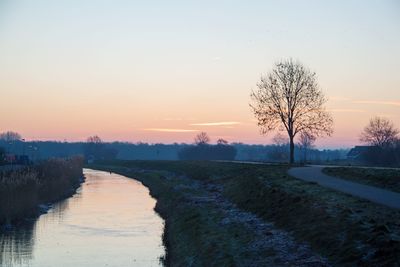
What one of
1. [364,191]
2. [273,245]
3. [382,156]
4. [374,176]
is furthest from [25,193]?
[382,156]

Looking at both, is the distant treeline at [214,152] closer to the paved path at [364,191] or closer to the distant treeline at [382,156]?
the distant treeline at [382,156]

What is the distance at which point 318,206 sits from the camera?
21672 mm

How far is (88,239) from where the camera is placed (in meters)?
29.3

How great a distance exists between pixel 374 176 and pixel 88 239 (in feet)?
57.0

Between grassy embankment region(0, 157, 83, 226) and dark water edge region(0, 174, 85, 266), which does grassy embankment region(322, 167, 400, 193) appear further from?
grassy embankment region(0, 157, 83, 226)

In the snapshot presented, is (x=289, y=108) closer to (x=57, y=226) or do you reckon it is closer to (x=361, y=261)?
(x=57, y=226)

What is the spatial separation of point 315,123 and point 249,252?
4907 centimetres

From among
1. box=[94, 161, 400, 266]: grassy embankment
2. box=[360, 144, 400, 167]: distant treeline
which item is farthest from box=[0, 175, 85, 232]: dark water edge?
box=[360, 144, 400, 167]: distant treeline

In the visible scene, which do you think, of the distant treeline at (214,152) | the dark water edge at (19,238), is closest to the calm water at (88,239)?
the dark water edge at (19,238)

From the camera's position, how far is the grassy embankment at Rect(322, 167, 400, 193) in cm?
2847

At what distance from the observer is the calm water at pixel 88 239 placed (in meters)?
24.0

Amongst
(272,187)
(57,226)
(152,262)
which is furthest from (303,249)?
(57,226)

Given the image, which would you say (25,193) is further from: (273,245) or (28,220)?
(273,245)

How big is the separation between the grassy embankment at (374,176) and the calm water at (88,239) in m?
12.5
